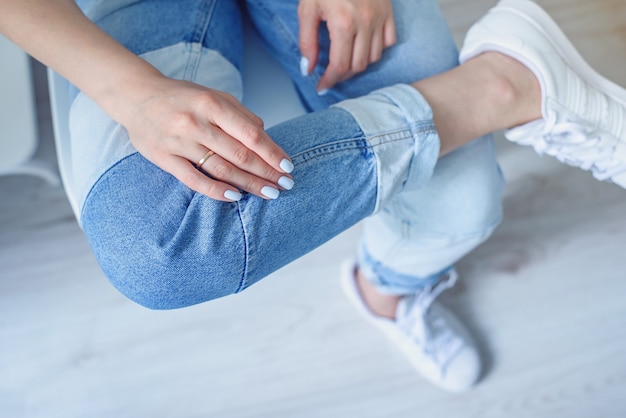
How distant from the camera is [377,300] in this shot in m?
1.01

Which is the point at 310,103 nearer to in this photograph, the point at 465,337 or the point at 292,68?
the point at 292,68

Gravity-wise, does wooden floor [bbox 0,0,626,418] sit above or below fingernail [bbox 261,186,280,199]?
below

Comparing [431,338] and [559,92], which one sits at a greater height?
[559,92]

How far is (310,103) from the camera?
2.52 feet

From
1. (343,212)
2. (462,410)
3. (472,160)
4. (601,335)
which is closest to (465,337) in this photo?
(462,410)

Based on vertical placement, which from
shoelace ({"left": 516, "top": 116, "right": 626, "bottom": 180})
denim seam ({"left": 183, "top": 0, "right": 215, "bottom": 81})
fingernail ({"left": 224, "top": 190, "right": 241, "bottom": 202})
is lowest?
shoelace ({"left": 516, "top": 116, "right": 626, "bottom": 180})

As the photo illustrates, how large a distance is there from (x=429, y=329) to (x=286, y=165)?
0.62 meters

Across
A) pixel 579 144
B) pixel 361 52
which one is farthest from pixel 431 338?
pixel 361 52

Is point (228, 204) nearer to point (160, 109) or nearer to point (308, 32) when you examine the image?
point (160, 109)

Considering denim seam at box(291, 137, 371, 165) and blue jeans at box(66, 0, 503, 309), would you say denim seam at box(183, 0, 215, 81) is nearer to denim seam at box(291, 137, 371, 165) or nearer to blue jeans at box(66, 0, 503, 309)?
blue jeans at box(66, 0, 503, 309)

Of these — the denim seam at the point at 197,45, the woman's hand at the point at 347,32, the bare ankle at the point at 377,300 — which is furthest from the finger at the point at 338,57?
the bare ankle at the point at 377,300

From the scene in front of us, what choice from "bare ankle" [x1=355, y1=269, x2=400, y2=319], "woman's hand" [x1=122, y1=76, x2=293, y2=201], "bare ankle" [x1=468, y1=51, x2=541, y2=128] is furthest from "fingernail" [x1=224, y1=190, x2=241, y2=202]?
"bare ankle" [x1=355, y1=269, x2=400, y2=319]

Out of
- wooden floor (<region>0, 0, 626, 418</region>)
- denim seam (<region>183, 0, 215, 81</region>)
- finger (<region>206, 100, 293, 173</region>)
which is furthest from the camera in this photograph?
wooden floor (<region>0, 0, 626, 418</region>)

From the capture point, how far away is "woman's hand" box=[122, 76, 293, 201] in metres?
0.51
